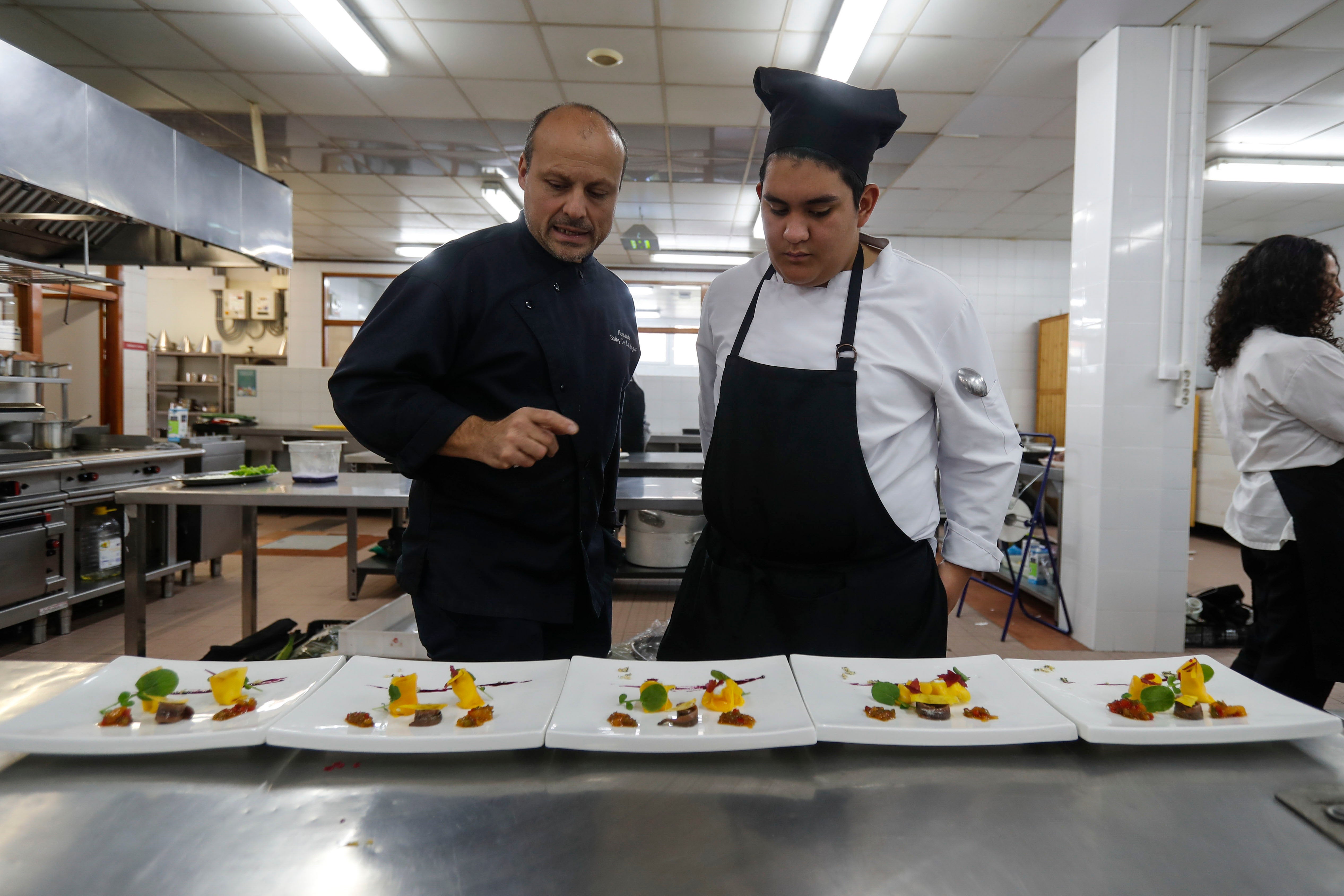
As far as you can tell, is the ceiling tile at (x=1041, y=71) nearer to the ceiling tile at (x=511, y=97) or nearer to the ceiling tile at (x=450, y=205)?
the ceiling tile at (x=511, y=97)

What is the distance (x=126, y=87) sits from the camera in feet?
14.4

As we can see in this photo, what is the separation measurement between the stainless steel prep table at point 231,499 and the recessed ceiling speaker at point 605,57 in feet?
8.09

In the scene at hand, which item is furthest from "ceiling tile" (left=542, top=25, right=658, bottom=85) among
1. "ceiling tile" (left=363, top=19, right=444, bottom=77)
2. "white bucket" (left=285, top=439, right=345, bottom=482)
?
"white bucket" (left=285, top=439, right=345, bottom=482)

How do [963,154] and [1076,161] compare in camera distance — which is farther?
[963,154]

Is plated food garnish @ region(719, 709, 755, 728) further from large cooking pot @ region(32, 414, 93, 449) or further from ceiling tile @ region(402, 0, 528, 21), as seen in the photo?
large cooking pot @ region(32, 414, 93, 449)

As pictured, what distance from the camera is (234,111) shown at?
4.73m

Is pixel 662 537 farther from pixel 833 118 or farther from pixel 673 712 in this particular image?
pixel 673 712

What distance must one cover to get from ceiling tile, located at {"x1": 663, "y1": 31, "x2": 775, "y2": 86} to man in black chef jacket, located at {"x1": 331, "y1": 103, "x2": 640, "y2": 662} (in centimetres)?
281

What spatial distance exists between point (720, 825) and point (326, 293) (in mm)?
10006

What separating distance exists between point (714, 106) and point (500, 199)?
2434 mm

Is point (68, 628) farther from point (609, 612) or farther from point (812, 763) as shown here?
point (812, 763)

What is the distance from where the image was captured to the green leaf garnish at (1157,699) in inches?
32.4

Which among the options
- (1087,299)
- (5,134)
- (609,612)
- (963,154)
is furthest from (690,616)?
(963,154)

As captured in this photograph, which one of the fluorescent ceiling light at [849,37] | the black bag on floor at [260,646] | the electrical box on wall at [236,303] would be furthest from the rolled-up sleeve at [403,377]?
the electrical box on wall at [236,303]
